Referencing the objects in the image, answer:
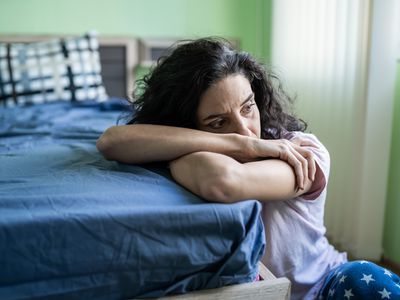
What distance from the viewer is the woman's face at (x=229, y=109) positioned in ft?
3.12

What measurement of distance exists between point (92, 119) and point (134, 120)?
2.90 feet

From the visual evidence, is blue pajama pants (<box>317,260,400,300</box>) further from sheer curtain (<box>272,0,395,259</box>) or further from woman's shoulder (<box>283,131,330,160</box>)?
sheer curtain (<box>272,0,395,259</box>)

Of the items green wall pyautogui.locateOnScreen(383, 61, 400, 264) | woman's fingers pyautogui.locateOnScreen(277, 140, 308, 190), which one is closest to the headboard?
green wall pyautogui.locateOnScreen(383, 61, 400, 264)

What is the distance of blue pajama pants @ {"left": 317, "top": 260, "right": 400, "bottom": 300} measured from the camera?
2.68 ft

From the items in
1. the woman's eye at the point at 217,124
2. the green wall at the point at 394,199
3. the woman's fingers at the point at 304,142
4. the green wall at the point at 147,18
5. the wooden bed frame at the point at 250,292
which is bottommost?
the green wall at the point at 394,199

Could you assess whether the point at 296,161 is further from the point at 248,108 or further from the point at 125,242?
the point at 125,242

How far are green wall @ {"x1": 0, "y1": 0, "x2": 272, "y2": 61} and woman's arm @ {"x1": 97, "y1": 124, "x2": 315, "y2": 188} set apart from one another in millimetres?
2064

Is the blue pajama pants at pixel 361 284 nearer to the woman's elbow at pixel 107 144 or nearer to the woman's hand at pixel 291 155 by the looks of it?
the woman's hand at pixel 291 155

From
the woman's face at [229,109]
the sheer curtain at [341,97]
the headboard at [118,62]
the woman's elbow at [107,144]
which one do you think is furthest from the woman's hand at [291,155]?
the headboard at [118,62]

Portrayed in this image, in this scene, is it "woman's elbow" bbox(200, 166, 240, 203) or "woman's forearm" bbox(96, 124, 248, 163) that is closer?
"woman's elbow" bbox(200, 166, 240, 203)

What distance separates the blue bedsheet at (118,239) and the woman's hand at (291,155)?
142 mm

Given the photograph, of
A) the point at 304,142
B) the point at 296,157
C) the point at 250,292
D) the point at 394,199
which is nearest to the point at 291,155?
the point at 296,157

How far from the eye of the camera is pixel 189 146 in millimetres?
880

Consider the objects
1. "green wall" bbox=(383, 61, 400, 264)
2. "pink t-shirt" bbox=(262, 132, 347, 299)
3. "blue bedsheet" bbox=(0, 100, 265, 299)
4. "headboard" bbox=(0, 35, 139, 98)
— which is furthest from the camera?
"headboard" bbox=(0, 35, 139, 98)
